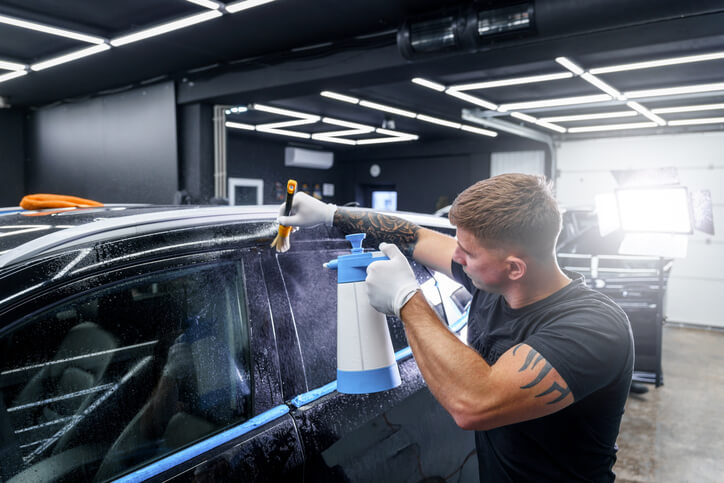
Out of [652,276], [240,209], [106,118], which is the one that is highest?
[106,118]

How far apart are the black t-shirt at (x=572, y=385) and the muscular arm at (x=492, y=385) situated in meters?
0.03

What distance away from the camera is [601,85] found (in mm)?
6188

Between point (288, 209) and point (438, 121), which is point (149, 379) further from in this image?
point (438, 121)

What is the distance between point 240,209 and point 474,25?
279 cm

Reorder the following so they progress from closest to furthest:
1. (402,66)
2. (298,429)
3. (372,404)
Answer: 1. (298,429)
2. (372,404)
3. (402,66)

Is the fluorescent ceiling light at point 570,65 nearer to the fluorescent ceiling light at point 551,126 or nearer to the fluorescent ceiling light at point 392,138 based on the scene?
the fluorescent ceiling light at point 551,126

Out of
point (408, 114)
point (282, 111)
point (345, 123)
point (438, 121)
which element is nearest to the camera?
point (282, 111)

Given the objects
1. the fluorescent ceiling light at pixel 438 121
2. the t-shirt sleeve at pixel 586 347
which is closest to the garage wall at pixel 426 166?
the fluorescent ceiling light at pixel 438 121

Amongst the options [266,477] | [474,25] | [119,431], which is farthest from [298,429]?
[474,25]

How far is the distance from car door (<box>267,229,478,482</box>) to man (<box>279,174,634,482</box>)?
183mm

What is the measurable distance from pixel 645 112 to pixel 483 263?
7.80 meters

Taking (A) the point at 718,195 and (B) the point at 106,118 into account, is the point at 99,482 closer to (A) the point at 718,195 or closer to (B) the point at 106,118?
(B) the point at 106,118

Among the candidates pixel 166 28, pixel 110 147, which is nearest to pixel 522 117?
pixel 166 28

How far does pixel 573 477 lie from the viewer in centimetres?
115
